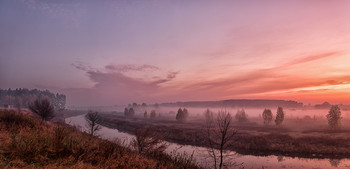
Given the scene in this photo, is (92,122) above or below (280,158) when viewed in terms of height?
above

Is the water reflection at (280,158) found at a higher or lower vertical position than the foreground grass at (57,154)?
lower

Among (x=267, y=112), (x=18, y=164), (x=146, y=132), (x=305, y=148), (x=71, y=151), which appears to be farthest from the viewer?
(x=267, y=112)

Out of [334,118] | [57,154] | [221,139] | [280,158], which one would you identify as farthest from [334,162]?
[334,118]

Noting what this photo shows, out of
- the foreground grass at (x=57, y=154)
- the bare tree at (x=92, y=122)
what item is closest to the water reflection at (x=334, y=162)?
the foreground grass at (x=57, y=154)

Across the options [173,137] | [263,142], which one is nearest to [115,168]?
[263,142]

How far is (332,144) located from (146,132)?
1758 inches

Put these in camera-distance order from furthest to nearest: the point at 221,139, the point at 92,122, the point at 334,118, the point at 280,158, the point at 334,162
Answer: the point at 334,118 < the point at 92,122 < the point at 221,139 < the point at 280,158 < the point at 334,162

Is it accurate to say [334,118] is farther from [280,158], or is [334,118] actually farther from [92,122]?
[92,122]

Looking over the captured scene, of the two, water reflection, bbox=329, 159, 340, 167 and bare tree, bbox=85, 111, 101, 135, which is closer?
water reflection, bbox=329, 159, 340, 167

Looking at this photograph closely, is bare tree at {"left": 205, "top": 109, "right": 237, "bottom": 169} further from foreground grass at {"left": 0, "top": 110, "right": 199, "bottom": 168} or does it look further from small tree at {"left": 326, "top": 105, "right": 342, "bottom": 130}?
small tree at {"left": 326, "top": 105, "right": 342, "bottom": 130}

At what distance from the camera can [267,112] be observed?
9150 centimetres

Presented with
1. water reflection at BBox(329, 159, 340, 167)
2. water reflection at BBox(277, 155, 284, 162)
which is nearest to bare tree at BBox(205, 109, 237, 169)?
water reflection at BBox(277, 155, 284, 162)

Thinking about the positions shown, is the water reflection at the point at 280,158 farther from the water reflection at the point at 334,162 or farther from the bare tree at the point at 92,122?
the bare tree at the point at 92,122

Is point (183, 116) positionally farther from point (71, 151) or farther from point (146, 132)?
point (71, 151)
